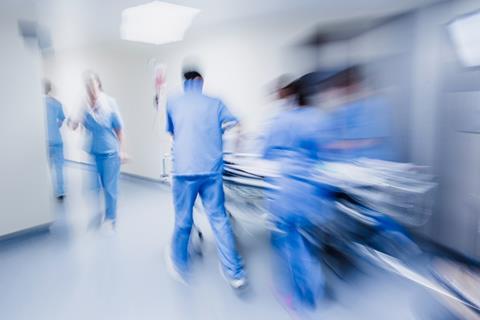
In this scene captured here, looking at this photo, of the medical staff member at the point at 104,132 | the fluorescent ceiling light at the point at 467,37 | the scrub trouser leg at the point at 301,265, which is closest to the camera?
the scrub trouser leg at the point at 301,265

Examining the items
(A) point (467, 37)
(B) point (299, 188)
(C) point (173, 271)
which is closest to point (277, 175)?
(B) point (299, 188)

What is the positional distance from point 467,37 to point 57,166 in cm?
377

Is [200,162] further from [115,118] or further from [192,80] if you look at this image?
[115,118]

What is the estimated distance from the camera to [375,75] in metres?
2.51

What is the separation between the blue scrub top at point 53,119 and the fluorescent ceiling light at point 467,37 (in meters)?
3.46

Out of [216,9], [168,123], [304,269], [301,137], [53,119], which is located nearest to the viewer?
[301,137]

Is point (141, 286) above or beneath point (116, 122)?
beneath

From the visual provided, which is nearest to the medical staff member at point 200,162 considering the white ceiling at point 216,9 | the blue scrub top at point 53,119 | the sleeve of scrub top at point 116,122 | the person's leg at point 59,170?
the sleeve of scrub top at point 116,122

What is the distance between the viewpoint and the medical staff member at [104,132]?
8.46ft

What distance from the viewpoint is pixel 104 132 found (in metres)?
2.60

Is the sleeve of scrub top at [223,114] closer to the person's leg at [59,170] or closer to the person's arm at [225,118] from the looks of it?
the person's arm at [225,118]

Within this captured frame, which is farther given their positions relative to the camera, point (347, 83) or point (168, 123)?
point (168, 123)

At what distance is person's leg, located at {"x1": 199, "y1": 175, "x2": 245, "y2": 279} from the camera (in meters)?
1.95

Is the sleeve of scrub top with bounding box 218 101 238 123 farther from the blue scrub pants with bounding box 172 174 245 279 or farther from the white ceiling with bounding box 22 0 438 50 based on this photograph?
the white ceiling with bounding box 22 0 438 50
